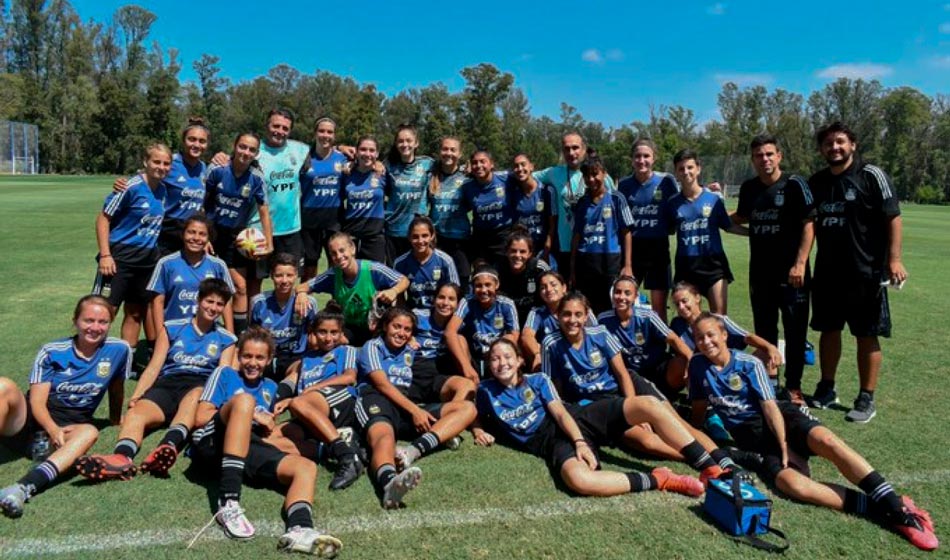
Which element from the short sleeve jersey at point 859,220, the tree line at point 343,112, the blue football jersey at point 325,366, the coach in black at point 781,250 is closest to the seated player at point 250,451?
the blue football jersey at point 325,366

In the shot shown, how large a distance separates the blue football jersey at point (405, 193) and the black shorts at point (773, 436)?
3528mm

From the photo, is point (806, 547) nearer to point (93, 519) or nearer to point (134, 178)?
point (93, 519)

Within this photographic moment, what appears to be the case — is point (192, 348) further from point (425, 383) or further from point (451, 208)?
point (451, 208)

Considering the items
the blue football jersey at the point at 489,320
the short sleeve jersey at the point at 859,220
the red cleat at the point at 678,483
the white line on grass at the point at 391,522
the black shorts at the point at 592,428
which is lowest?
the white line on grass at the point at 391,522

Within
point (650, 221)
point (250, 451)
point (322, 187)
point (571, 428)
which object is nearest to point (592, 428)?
point (571, 428)

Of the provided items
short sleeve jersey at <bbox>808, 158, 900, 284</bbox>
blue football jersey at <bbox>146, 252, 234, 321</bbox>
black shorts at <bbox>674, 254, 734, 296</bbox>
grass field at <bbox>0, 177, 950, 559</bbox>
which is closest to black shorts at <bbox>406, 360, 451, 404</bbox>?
grass field at <bbox>0, 177, 950, 559</bbox>

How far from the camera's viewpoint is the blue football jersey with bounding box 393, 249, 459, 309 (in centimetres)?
553

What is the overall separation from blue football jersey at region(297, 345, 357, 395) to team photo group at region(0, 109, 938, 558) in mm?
17

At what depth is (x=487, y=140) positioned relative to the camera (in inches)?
2253

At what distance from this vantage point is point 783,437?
3682 mm

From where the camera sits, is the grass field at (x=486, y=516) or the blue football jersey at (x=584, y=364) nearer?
the grass field at (x=486, y=516)

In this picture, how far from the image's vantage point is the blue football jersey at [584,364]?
4.40 m

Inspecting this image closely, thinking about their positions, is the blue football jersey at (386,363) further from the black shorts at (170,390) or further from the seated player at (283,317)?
the black shorts at (170,390)

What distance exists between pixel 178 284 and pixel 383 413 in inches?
80.9
